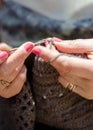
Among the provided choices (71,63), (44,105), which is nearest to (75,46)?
(71,63)

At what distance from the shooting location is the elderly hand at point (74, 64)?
0.61 metres

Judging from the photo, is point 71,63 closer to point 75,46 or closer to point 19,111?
point 75,46

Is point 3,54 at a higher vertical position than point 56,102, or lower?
higher

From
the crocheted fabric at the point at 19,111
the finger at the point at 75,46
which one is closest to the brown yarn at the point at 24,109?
the crocheted fabric at the point at 19,111

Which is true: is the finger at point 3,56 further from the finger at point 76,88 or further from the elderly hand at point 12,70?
the finger at point 76,88

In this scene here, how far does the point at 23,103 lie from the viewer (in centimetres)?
67

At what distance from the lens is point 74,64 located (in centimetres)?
61

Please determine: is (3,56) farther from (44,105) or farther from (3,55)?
(44,105)

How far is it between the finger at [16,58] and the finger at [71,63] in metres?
0.02

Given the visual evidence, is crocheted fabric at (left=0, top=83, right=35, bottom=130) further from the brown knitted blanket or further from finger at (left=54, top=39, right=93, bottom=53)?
finger at (left=54, top=39, right=93, bottom=53)

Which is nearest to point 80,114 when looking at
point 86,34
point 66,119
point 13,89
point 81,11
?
point 66,119

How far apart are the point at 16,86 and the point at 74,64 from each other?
0.12m

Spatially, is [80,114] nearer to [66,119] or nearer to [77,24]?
[66,119]

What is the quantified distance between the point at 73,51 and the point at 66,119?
0.14 m
